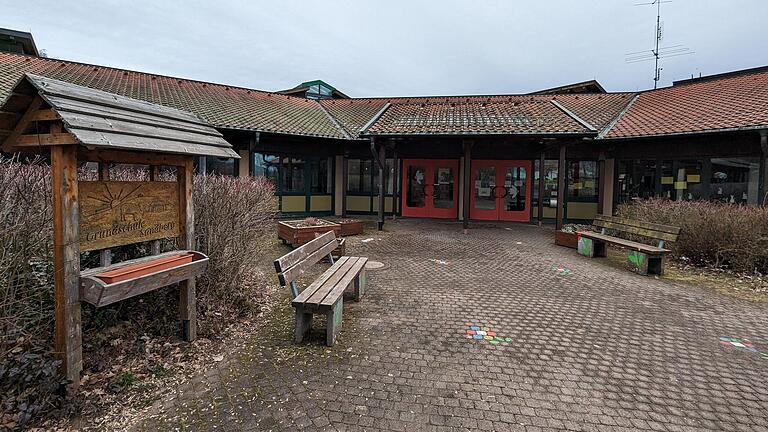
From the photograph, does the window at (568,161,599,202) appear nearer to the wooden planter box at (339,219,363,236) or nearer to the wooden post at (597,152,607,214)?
the wooden post at (597,152,607,214)

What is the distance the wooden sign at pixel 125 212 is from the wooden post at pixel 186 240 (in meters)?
0.06

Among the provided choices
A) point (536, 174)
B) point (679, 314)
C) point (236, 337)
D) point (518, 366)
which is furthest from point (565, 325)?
point (536, 174)

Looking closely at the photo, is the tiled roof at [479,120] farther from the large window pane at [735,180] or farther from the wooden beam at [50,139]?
the wooden beam at [50,139]

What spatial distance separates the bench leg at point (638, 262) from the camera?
7344mm

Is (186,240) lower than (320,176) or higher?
lower

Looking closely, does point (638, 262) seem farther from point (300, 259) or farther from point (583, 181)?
point (583, 181)

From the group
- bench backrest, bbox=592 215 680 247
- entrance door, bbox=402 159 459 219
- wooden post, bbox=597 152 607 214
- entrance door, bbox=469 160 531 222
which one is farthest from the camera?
entrance door, bbox=402 159 459 219

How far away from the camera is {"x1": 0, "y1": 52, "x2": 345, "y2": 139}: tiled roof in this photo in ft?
41.8

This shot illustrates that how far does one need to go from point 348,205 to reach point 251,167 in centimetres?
440

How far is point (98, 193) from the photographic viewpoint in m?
3.12

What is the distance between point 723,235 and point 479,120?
289 inches

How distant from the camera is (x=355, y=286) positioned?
5.46 m

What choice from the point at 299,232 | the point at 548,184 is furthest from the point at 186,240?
the point at 548,184

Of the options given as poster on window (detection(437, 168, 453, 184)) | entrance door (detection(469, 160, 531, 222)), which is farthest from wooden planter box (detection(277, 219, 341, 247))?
entrance door (detection(469, 160, 531, 222))
